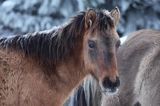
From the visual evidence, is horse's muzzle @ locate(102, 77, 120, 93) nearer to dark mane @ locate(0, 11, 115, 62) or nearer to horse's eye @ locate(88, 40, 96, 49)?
horse's eye @ locate(88, 40, 96, 49)

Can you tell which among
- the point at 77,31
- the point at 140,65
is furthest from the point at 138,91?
the point at 77,31

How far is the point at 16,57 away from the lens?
4.80 meters

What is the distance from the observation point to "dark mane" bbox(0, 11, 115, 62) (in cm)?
482

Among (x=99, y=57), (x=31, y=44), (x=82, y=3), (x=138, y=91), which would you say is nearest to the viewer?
(x=99, y=57)

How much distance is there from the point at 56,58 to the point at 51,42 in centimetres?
15

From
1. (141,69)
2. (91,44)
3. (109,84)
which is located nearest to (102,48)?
(91,44)

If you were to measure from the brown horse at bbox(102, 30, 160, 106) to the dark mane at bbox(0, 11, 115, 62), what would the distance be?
4.23 ft

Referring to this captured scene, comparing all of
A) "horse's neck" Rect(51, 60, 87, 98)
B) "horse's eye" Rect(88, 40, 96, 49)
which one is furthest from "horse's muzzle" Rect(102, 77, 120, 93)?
"horse's neck" Rect(51, 60, 87, 98)

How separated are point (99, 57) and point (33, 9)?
483 centimetres

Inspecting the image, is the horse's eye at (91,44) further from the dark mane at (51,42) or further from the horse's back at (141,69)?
the horse's back at (141,69)

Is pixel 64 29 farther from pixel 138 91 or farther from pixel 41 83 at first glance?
pixel 138 91

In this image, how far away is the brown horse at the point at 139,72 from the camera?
19.0 feet

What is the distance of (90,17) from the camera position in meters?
4.71

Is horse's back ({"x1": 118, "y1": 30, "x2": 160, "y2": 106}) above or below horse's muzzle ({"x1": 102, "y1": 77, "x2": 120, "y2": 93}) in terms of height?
below
